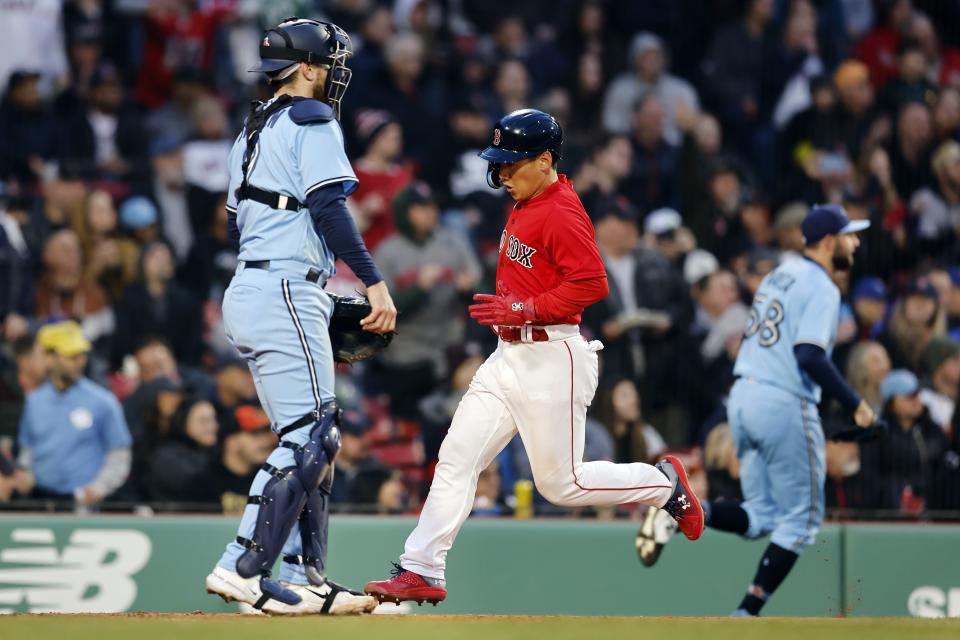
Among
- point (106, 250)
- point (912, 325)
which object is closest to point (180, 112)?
point (106, 250)

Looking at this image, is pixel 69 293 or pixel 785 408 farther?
pixel 69 293

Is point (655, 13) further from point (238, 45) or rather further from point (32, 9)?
point (32, 9)

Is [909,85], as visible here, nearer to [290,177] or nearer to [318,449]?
[290,177]

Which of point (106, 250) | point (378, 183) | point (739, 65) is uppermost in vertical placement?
point (739, 65)

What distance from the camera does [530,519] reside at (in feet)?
29.4

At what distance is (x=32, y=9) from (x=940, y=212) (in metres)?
7.12

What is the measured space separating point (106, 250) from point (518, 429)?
527cm

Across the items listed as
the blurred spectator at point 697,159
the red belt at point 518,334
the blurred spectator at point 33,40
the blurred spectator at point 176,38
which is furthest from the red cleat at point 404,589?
the blurred spectator at point 176,38

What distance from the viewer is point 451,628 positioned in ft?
18.2

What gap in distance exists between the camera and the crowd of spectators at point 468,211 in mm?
9781

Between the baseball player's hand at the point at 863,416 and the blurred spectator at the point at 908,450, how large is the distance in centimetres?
218

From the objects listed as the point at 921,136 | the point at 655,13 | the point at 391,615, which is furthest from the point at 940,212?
the point at 391,615

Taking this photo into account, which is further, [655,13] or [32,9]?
[655,13]

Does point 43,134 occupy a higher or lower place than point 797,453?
higher
